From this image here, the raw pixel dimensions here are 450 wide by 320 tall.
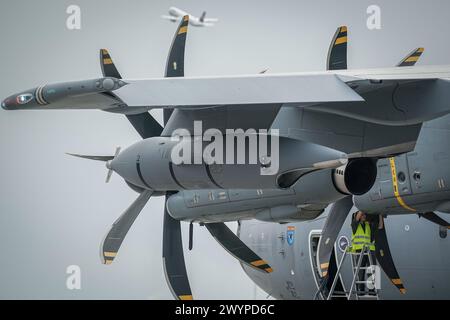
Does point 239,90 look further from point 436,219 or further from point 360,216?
point 436,219

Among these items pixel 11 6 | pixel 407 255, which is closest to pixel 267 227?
pixel 407 255

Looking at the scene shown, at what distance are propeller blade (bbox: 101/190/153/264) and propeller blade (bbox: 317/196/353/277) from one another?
3.19 metres

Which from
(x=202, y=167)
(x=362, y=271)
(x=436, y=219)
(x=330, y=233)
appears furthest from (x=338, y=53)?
(x=362, y=271)

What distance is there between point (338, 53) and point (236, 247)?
4.86 metres

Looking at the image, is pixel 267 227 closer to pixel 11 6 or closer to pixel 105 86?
pixel 105 86

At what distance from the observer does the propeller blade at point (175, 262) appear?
15.9m

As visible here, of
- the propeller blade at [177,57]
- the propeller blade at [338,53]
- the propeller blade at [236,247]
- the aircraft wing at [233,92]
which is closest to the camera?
the aircraft wing at [233,92]

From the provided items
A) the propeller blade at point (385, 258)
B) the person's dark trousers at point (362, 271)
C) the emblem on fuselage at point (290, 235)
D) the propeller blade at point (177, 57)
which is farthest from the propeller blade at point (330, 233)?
the propeller blade at point (177, 57)

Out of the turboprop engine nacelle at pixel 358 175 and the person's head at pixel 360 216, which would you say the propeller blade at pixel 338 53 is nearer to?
the turboprop engine nacelle at pixel 358 175

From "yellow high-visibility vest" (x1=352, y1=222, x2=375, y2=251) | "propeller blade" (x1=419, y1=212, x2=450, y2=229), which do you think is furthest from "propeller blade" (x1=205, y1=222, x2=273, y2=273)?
"propeller blade" (x1=419, y1=212, x2=450, y2=229)

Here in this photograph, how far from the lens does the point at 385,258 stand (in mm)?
16641

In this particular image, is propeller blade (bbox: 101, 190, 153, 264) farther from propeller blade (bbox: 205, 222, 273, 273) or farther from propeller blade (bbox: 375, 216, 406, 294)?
propeller blade (bbox: 375, 216, 406, 294)

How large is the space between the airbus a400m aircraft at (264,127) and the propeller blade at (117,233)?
0.06ft

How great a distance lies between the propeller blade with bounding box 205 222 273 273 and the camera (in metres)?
16.9
